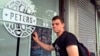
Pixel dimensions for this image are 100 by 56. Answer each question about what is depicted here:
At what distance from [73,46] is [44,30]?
1.03 metres

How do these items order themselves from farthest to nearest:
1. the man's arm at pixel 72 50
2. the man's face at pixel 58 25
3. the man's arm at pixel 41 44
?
the man's arm at pixel 41 44 < the man's face at pixel 58 25 < the man's arm at pixel 72 50

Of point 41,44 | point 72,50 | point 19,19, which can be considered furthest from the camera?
point 41,44

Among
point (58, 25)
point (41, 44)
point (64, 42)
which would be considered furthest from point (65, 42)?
point (41, 44)

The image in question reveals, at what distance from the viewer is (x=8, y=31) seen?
239 centimetres

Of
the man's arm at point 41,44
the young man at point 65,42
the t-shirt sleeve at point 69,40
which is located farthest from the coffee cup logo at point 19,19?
the t-shirt sleeve at point 69,40

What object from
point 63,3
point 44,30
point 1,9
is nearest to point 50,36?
point 44,30

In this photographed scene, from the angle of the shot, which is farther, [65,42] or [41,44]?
[41,44]

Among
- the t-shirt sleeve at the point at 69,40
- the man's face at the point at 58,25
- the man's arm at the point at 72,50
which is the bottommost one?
the man's arm at the point at 72,50

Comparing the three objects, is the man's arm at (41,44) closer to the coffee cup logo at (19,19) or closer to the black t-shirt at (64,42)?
the coffee cup logo at (19,19)

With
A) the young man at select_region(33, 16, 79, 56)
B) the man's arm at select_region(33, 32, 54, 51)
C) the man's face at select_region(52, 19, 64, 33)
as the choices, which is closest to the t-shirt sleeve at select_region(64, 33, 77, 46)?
the young man at select_region(33, 16, 79, 56)

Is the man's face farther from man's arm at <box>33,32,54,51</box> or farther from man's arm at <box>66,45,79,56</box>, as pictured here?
man's arm at <box>33,32,54,51</box>

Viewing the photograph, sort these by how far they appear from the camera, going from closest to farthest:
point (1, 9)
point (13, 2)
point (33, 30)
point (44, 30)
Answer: point (1, 9) < point (13, 2) < point (33, 30) < point (44, 30)

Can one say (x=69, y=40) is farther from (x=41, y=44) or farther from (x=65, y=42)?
(x=41, y=44)

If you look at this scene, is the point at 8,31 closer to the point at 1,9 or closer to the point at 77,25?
the point at 1,9
